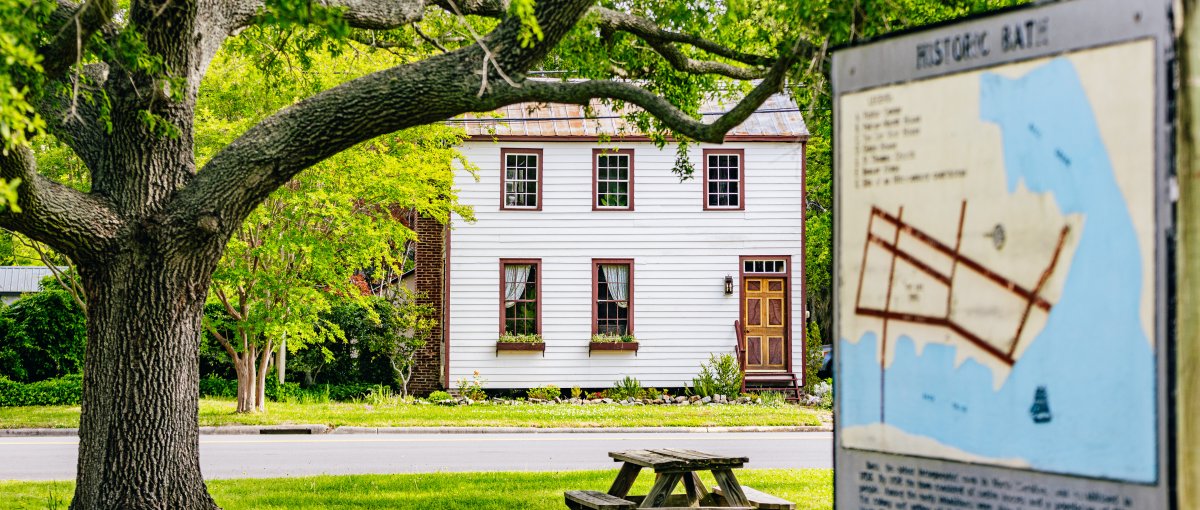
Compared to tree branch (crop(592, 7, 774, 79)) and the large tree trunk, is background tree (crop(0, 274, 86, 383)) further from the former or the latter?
tree branch (crop(592, 7, 774, 79))

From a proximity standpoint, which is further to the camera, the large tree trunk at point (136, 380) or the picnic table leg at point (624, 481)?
the picnic table leg at point (624, 481)

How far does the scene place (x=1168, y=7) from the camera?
3256 millimetres

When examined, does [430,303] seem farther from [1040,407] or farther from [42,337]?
[1040,407]

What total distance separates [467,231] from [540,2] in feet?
57.2

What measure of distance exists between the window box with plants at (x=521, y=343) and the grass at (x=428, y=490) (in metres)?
11.7

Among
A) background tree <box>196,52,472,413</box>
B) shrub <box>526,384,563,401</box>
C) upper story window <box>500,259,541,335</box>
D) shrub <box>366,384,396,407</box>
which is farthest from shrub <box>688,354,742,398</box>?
background tree <box>196,52,472,413</box>

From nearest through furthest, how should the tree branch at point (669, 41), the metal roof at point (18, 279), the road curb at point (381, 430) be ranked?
the tree branch at point (669, 41), the road curb at point (381, 430), the metal roof at point (18, 279)

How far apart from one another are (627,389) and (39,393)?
12.6 meters

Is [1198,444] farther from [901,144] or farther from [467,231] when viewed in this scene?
[467,231]

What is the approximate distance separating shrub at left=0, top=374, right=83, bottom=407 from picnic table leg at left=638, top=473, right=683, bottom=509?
60.2 feet

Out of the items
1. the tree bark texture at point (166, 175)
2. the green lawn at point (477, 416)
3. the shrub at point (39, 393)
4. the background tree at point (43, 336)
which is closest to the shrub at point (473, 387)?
the green lawn at point (477, 416)

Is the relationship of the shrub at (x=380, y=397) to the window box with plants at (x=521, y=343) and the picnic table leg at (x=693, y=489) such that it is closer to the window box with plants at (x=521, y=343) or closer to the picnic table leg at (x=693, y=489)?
the window box with plants at (x=521, y=343)

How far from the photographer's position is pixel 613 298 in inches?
982

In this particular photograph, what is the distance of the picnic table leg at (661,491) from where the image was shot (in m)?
8.70
